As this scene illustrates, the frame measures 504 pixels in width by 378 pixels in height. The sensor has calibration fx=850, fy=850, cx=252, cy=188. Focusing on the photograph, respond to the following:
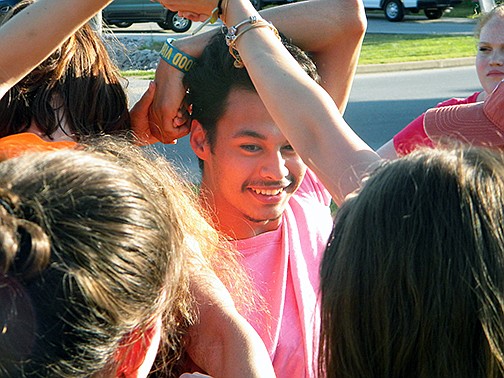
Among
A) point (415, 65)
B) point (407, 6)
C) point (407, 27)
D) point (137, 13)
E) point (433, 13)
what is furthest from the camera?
point (433, 13)

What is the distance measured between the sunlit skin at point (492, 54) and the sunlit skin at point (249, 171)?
201 cm

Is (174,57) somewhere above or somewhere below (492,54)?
above

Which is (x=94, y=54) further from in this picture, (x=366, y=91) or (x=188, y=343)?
(x=366, y=91)

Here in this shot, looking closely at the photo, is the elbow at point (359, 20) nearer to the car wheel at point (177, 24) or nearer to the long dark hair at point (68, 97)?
the long dark hair at point (68, 97)

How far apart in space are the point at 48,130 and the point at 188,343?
0.76 meters

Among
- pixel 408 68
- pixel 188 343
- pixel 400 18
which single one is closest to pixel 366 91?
pixel 408 68

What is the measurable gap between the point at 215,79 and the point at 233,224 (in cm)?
46

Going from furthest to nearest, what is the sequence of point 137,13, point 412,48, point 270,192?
point 137,13 < point 412,48 < point 270,192

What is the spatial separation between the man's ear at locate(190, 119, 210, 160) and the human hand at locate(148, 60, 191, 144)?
12cm

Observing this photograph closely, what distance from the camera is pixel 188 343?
1.77 m

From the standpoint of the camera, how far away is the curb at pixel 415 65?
14.9 meters

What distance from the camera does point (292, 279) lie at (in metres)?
2.29

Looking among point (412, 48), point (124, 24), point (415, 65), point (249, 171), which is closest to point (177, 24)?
point (124, 24)

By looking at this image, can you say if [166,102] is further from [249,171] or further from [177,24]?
[177,24]
